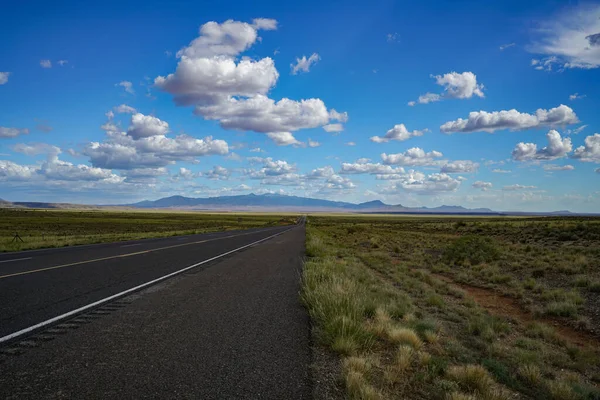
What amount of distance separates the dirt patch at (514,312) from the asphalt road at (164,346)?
21.0ft

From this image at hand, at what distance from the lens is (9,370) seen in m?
4.32

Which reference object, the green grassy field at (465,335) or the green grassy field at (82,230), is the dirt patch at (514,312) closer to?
the green grassy field at (465,335)

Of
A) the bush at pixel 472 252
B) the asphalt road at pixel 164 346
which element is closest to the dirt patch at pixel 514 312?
the bush at pixel 472 252

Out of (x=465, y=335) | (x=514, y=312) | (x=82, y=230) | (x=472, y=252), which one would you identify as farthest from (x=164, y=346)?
(x=82, y=230)

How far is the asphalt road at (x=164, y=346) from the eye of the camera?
404 centimetres

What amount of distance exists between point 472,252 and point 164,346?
2056 cm

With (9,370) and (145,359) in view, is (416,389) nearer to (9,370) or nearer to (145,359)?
(145,359)

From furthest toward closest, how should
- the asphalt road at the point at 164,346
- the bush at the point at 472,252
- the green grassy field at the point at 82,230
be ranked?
the green grassy field at the point at 82,230 → the bush at the point at 472,252 → the asphalt road at the point at 164,346

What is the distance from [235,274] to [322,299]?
5652 millimetres

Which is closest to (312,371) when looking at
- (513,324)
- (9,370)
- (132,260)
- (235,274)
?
(9,370)

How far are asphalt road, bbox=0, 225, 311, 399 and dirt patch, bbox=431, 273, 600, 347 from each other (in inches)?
251

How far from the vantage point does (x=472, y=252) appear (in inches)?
867

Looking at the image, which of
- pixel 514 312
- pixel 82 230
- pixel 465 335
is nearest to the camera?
pixel 465 335

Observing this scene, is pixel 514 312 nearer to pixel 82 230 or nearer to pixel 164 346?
pixel 164 346
